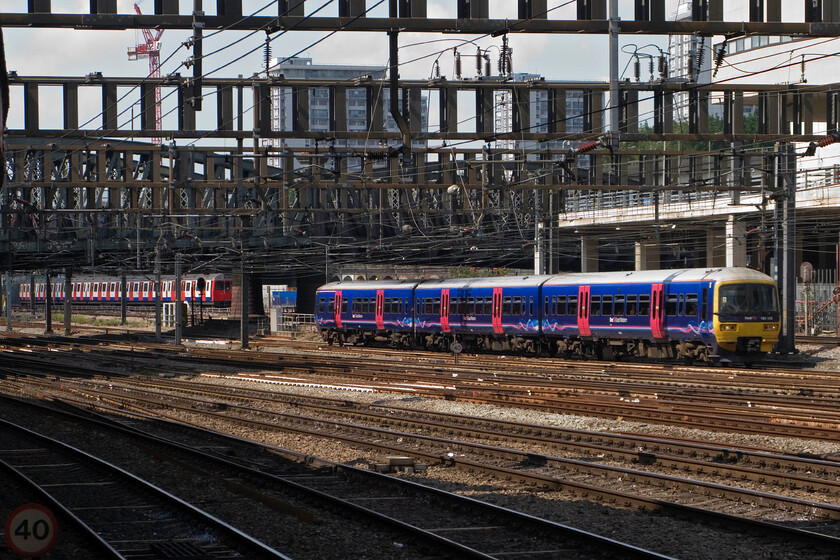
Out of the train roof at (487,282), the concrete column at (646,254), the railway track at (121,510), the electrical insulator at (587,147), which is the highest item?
the electrical insulator at (587,147)

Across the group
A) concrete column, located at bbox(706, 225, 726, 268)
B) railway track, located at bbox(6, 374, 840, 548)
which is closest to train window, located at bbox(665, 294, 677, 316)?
railway track, located at bbox(6, 374, 840, 548)

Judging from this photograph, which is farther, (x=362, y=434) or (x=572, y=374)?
(x=572, y=374)

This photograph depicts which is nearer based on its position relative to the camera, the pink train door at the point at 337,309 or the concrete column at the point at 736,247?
the pink train door at the point at 337,309

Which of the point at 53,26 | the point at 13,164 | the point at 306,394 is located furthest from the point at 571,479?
the point at 13,164

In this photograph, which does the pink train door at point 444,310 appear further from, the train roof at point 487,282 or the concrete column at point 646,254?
the concrete column at point 646,254

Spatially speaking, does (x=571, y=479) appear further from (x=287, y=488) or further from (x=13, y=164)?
(x=13, y=164)

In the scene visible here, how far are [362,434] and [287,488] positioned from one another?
5.50 m

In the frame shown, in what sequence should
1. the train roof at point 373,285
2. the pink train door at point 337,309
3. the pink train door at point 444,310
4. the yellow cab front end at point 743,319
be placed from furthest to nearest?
the pink train door at point 337,309, the train roof at point 373,285, the pink train door at point 444,310, the yellow cab front end at point 743,319

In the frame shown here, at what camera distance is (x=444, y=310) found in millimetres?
42531

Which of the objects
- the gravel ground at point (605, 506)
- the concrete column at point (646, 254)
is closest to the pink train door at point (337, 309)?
the concrete column at point (646, 254)

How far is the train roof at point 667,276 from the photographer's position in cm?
3088

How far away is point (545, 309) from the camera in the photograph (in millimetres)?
37250

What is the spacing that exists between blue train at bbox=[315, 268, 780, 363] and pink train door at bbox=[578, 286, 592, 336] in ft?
0.11

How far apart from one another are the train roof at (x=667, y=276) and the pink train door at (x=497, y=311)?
2591 mm
